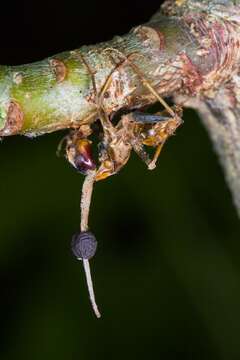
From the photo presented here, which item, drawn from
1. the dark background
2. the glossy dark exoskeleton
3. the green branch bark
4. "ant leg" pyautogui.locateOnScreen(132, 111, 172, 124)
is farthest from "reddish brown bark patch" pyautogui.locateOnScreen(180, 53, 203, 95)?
the dark background

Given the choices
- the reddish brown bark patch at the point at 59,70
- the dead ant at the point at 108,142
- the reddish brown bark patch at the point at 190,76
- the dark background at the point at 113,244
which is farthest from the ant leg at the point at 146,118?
the dark background at the point at 113,244

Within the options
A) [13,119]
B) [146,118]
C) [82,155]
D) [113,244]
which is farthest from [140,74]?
[113,244]

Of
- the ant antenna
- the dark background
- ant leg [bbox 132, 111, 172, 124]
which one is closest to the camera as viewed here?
the ant antenna

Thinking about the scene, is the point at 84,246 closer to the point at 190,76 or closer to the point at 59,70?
the point at 59,70

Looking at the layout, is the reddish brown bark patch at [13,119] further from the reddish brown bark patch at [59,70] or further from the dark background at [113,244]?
the dark background at [113,244]

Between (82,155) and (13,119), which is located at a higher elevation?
(13,119)

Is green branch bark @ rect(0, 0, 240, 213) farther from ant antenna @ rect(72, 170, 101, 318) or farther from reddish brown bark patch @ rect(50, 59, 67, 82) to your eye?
ant antenna @ rect(72, 170, 101, 318)

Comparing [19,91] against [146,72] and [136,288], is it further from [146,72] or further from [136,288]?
[136,288]
